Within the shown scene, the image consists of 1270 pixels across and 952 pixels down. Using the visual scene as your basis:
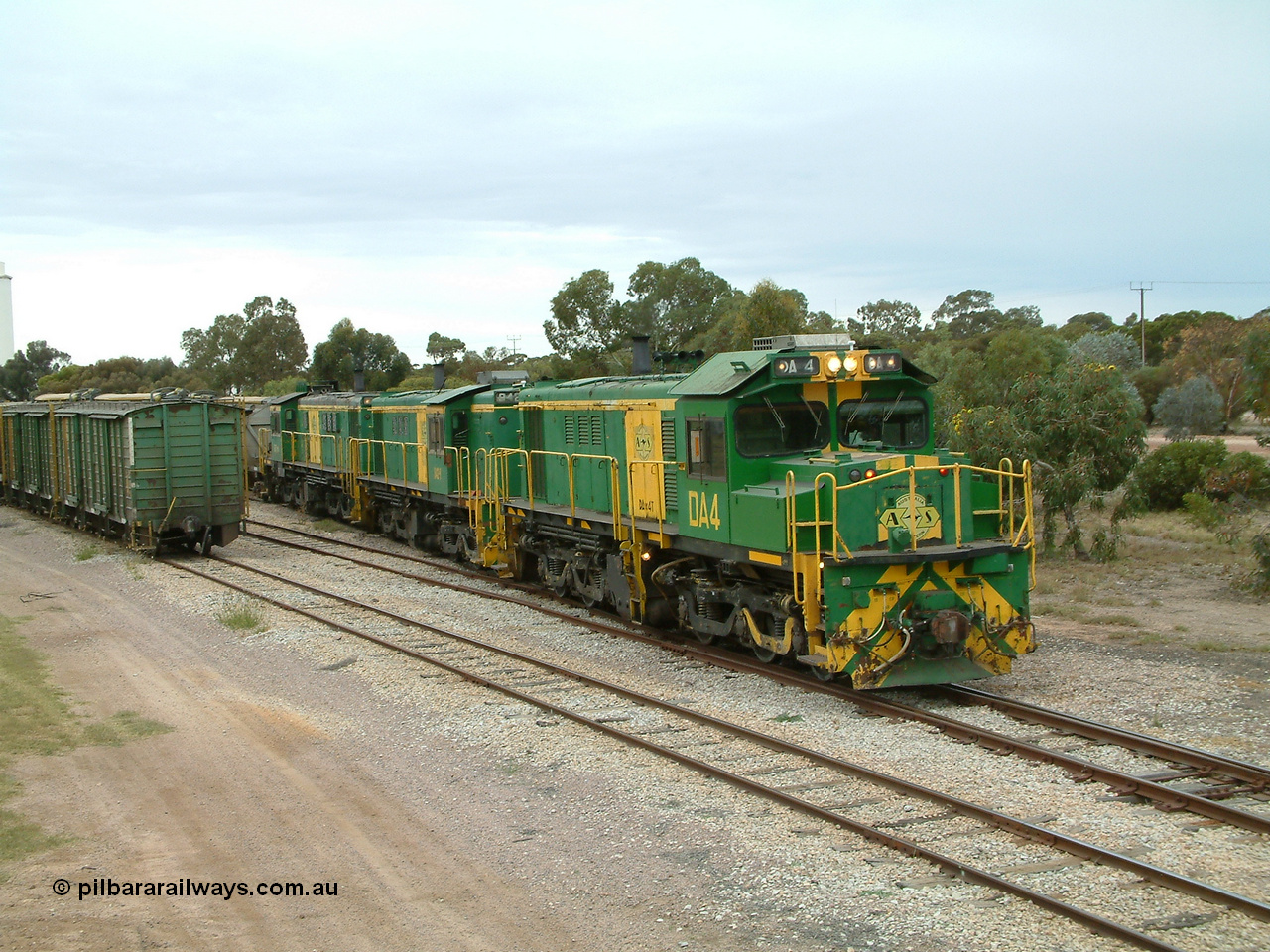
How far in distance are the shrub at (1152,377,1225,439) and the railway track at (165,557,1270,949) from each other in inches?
1808

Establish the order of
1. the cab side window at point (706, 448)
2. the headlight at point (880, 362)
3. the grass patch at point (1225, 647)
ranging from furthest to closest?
the grass patch at point (1225, 647) → the cab side window at point (706, 448) → the headlight at point (880, 362)

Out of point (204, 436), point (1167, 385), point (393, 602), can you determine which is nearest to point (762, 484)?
point (393, 602)

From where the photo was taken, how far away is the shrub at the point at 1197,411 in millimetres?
51000

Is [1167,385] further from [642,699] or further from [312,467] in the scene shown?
[642,699]

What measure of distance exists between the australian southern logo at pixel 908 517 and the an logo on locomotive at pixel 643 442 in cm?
A: 433

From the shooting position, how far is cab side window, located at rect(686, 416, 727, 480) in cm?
1177

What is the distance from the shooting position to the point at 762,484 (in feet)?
37.8

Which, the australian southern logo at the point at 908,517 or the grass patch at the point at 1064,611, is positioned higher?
the australian southern logo at the point at 908,517

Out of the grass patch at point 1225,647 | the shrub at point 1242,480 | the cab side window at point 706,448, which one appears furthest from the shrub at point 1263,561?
the cab side window at point 706,448

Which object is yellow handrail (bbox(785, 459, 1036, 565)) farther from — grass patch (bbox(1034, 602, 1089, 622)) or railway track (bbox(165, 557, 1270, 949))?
grass patch (bbox(1034, 602, 1089, 622))

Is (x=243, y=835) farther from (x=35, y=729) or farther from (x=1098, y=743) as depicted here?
(x=1098, y=743)

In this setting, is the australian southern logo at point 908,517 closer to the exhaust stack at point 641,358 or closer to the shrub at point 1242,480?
the exhaust stack at point 641,358

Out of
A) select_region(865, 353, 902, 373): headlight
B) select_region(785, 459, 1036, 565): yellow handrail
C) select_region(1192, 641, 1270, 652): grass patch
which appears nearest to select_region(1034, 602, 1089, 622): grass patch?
select_region(1192, 641, 1270, 652): grass patch

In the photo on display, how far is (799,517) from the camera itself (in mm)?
10391
